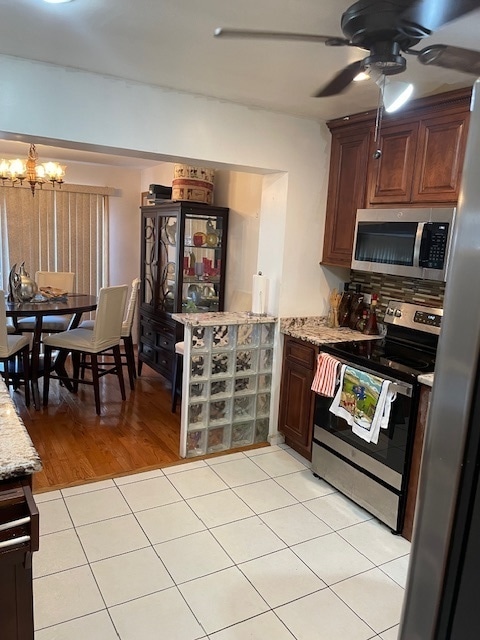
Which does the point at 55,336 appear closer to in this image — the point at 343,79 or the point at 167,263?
the point at 167,263

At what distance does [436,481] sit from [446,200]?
2.18m

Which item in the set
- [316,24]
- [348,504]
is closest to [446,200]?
[316,24]

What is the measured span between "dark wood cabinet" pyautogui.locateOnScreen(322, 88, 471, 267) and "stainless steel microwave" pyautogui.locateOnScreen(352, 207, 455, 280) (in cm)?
9

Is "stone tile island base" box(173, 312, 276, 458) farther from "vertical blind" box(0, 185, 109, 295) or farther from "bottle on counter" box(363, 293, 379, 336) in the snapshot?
"vertical blind" box(0, 185, 109, 295)

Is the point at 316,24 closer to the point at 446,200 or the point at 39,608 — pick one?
the point at 446,200

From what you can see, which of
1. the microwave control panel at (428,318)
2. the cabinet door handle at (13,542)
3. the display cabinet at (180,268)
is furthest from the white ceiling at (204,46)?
the cabinet door handle at (13,542)

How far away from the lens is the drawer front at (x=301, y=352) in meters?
3.05

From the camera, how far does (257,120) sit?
297 centimetres

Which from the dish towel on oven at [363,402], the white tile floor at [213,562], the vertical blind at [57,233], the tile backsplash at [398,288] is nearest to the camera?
the white tile floor at [213,562]

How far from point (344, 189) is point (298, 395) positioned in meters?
1.44

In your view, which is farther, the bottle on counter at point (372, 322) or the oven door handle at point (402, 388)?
the bottle on counter at point (372, 322)

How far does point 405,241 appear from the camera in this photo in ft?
8.71

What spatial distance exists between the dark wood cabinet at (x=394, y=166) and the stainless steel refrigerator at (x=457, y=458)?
222cm

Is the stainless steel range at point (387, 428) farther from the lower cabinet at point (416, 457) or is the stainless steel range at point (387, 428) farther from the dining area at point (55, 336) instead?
the dining area at point (55, 336)
